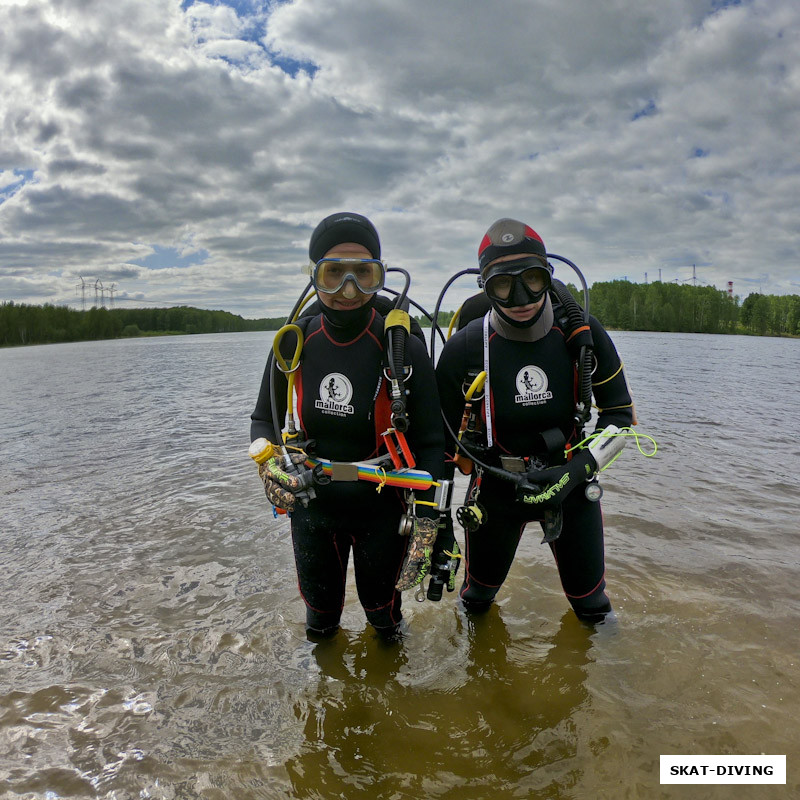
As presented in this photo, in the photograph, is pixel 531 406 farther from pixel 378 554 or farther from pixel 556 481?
pixel 378 554

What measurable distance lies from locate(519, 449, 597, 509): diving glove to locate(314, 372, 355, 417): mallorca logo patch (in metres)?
1.11

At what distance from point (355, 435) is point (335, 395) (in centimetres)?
25

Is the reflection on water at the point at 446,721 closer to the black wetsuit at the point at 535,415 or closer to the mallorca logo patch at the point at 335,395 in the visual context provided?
the black wetsuit at the point at 535,415

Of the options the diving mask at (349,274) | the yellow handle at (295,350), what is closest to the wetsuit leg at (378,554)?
the yellow handle at (295,350)

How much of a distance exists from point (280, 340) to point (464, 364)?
1.12m

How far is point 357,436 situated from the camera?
2.82 meters

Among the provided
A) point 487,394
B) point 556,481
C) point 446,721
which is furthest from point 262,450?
point 446,721

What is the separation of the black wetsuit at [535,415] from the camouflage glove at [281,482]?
3.22 feet

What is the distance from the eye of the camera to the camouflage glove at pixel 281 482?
272cm

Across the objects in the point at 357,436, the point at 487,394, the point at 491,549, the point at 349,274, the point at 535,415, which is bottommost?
the point at 491,549

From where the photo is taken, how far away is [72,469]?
8648 mm

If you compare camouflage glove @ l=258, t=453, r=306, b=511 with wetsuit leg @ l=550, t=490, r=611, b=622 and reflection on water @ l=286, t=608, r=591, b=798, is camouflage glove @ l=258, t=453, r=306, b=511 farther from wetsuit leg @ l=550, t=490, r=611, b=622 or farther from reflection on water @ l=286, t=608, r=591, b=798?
wetsuit leg @ l=550, t=490, r=611, b=622

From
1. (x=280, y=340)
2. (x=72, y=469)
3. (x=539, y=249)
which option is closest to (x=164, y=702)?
(x=280, y=340)

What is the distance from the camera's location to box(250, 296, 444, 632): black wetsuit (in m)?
2.80
